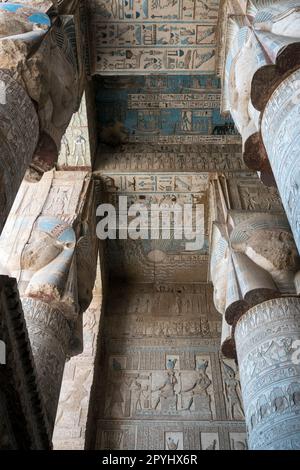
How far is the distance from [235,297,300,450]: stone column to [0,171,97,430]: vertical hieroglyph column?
64.8 inches

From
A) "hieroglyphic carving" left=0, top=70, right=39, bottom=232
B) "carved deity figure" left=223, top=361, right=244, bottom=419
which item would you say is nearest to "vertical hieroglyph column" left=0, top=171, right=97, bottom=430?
"hieroglyphic carving" left=0, top=70, right=39, bottom=232

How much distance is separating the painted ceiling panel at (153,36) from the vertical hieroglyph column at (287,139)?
294 centimetres

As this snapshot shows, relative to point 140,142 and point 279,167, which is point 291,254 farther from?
point 140,142

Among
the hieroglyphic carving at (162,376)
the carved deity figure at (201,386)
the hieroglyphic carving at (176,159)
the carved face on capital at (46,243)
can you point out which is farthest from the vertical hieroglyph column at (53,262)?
the carved deity figure at (201,386)

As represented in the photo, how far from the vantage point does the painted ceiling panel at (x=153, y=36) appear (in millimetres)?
6102

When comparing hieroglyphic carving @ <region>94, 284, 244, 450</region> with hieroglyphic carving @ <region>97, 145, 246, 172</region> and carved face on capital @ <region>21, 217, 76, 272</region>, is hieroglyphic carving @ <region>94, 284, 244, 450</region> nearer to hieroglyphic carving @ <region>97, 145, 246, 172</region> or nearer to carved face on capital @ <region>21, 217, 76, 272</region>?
hieroglyphic carving @ <region>97, 145, 246, 172</region>

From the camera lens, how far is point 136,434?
6.25 metres

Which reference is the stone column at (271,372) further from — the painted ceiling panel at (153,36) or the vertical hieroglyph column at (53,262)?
the painted ceiling panel at (153,36)

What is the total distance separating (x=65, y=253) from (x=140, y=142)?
10.1 feet

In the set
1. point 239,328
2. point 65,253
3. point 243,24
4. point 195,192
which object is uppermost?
point 195,192

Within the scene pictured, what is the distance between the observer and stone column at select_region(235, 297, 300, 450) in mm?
3543

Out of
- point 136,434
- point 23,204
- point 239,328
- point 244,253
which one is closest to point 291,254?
point 244,253

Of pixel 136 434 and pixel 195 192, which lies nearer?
pixel 136 434

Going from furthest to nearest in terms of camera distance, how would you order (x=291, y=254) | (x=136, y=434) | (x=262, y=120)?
(x=136, y=434) → (x=291, y=254) → (x=262, y=120)
